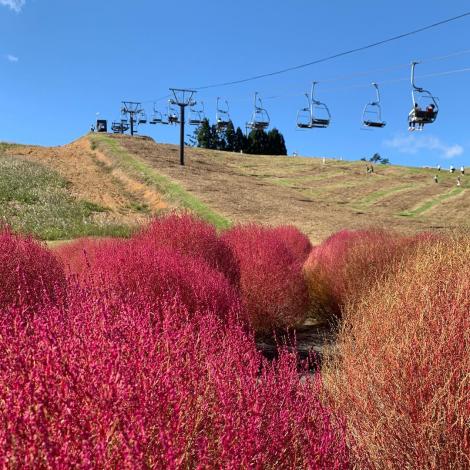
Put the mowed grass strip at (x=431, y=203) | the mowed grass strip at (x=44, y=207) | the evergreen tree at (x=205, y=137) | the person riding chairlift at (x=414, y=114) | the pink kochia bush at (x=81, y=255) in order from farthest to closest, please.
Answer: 1. the evergreen tree at (x=205, y=137)
2. the mowed grass strip at (x=431, y=203)
3. the mowed grass strip at (x=44, y=207)
4. the person riding chairlift at (x=414, y=114)
5. the pink kochia bush at (x=81, y=255)

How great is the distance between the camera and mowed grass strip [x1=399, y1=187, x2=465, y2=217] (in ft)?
117

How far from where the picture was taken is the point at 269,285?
9.53 meters

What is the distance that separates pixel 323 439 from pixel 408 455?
1.29 metres

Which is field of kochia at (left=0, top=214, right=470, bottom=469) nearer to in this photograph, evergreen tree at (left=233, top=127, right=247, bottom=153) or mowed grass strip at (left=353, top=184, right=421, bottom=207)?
mowed grass strip at (left=353, top=184, right=421, bottom=207)

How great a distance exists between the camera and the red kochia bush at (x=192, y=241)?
8.86 meters

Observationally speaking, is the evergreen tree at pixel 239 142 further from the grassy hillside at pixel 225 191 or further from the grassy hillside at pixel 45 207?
the grassy hillside at pixel 45 207

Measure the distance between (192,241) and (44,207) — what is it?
807 inches

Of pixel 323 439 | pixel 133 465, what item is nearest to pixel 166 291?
pixel 323 439

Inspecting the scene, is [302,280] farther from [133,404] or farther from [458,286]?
[133,404]

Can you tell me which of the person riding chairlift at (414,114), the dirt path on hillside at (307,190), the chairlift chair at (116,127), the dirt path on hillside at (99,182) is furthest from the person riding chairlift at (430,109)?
the chairlift chair at (116,127)

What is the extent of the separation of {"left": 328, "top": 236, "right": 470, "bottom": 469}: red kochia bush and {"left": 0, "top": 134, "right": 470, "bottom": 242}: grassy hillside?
1683cm

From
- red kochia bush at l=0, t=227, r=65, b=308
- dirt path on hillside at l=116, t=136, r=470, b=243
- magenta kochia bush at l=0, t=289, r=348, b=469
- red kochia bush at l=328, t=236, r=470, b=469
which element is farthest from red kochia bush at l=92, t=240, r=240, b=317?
dirt path on hillside at l=116, t=136, r=470, b=243

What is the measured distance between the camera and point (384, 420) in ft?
13.0

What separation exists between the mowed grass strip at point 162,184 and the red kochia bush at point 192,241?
8.74 m
